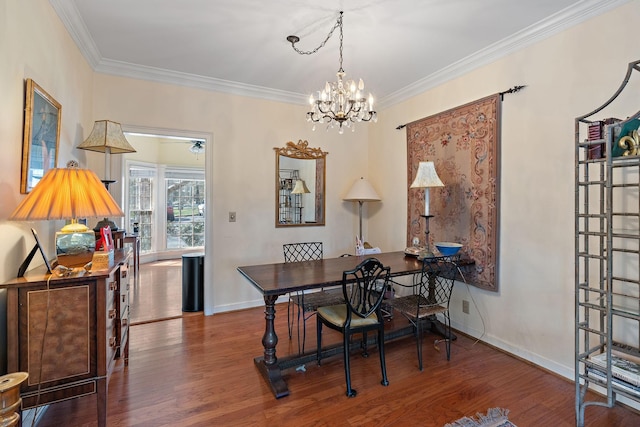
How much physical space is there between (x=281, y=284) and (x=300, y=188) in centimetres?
230

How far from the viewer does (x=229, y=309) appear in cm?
386

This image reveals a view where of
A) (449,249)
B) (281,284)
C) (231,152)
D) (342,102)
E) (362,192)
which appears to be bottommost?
(281,284)

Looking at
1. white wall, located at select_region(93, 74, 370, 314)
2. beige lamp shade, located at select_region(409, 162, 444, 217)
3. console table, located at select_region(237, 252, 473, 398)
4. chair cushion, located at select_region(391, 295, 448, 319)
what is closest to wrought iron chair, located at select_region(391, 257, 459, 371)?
chair cushion, located at select_region(391, 295, 448, 319)

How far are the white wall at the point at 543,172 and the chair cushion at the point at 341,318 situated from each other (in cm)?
137

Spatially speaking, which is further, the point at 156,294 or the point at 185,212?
the point at 185,212

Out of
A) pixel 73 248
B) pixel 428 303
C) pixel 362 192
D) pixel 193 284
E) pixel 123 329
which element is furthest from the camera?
pixel 362 192

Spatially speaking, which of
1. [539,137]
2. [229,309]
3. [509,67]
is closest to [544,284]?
[539,137]

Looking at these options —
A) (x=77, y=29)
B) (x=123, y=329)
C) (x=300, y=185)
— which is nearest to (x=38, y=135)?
(x=77, y=29)

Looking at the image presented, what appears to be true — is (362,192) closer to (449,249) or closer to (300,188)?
(300,188)

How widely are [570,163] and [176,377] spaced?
3450mm

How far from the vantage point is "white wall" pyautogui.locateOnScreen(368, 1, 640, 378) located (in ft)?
7.22

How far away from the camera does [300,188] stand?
4.32m

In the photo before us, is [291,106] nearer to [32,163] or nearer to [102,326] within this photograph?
[32,163]

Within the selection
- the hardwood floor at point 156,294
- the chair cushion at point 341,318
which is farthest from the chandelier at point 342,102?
the hardwood floor at point 156,294
